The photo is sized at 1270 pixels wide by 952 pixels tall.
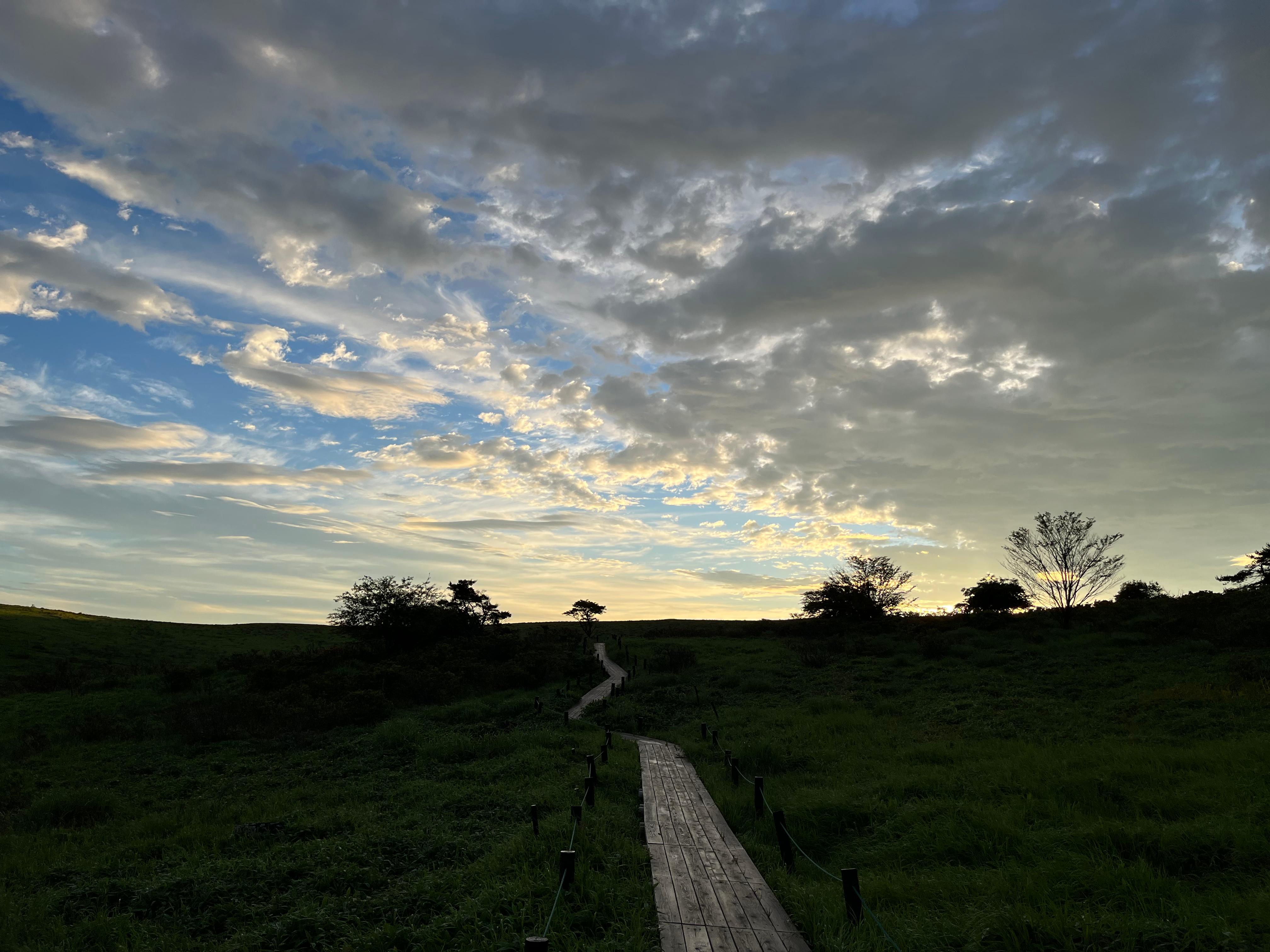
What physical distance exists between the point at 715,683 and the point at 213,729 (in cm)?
2329

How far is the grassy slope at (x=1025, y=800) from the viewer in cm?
740

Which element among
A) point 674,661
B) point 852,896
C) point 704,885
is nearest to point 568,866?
point 704,885

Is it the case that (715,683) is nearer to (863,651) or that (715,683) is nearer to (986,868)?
(863,651)

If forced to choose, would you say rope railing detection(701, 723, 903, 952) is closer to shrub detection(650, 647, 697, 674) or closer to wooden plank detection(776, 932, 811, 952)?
wooden plank detection(776, 932, 811, 952)

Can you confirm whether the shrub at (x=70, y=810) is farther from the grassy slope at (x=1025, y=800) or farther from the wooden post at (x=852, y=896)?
the wooden post at (x=852, y=896)

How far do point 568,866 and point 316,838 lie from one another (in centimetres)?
760

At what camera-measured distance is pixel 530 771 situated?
17469 mm

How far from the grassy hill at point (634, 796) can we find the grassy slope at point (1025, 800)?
6 cm

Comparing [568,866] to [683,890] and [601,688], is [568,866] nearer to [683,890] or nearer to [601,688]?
[683,890]

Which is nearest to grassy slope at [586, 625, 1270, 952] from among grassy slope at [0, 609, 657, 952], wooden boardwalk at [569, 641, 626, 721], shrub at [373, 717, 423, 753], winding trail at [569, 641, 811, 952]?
winding trail at [569, 641, 811, 952]

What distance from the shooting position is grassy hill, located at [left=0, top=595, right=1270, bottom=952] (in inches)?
320

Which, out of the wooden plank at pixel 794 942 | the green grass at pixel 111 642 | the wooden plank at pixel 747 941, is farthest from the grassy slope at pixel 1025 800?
the green grass at pixel 111 642

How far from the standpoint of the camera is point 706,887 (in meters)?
9.12

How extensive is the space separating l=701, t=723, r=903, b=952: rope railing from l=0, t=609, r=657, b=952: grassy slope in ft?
7.47
